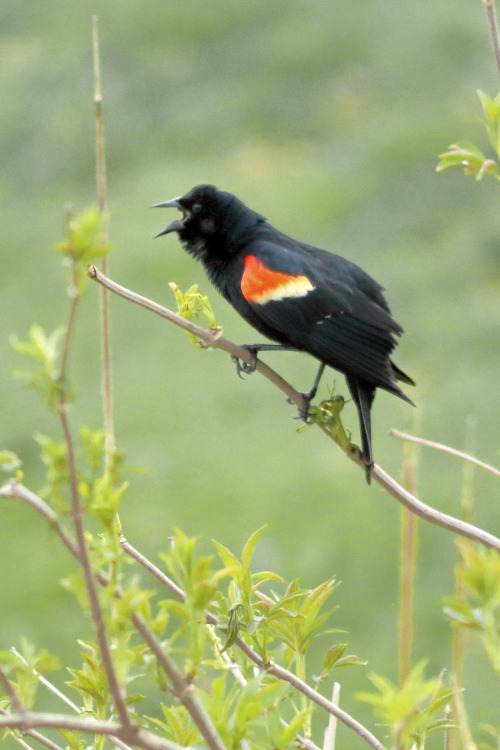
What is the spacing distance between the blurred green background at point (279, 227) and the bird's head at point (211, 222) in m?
1.28

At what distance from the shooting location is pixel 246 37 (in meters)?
7.27

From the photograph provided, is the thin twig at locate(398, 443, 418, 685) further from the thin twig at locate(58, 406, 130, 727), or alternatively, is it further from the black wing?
the thin twig at locate(58, 406, 130, 727)

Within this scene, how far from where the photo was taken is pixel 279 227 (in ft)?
19.4

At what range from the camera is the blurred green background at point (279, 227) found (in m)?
4.11

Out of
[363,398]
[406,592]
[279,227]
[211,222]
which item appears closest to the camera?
[406,592]

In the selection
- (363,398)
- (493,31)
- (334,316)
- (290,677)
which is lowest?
(290,677)

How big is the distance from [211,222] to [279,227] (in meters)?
3.34

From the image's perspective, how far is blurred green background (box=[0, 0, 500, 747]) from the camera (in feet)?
13.5

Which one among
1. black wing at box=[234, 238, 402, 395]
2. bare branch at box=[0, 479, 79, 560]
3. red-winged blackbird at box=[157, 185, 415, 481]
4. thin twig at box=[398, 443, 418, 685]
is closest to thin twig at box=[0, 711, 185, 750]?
bare branch at box=[0, 479, 79, 560]

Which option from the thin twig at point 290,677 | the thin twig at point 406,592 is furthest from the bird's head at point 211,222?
the thin twig at point 290,677

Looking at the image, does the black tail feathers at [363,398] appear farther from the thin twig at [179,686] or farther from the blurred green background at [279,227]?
the blurred green background at [279,227]

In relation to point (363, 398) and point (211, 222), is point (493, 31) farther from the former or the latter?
point (211, 222)

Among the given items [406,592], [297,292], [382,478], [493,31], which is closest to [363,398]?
[297,292]

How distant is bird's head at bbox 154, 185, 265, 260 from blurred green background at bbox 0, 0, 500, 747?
128 cm
